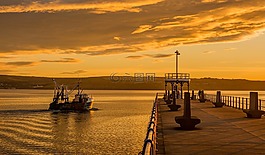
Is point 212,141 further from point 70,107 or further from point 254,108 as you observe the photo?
point 70,107

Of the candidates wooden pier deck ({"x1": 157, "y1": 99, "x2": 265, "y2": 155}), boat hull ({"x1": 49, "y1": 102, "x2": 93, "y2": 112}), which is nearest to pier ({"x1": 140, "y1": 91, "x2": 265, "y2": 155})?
wooden pier deck ({"x1": 157, "y1": 99, "x2": 265, "y2": 155})

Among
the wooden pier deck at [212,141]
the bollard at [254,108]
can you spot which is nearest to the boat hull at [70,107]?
the bollard at [254,108]

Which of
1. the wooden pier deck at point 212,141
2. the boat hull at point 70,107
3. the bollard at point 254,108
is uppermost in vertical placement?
the bollard at point 254,108

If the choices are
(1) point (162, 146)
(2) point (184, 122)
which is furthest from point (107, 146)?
(1) point (162, 146)

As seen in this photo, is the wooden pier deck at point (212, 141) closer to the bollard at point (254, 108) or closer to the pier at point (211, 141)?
the pier at point (211, 141)

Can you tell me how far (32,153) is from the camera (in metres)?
35.3

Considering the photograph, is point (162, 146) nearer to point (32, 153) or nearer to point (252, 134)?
point (252, 134)

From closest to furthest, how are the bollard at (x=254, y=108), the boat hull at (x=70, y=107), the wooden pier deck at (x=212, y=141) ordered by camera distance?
the wooden pier deck at (x=212, y=141) → the bollard at (x=254, y=108) → the boat hull at (x=70, y=107)

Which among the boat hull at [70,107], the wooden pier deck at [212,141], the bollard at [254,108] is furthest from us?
the boat hull at [70,107]

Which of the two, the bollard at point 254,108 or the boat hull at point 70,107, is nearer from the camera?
the bollard at point 254,108

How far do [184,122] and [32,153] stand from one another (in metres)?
19.7

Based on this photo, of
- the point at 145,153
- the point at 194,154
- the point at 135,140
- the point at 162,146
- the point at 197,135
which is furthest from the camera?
the point at 135,140

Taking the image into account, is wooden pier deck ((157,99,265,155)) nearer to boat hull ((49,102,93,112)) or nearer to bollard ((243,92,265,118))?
bollard ((243,92,265,118))

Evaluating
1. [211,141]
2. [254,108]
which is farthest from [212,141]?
[254,108]
